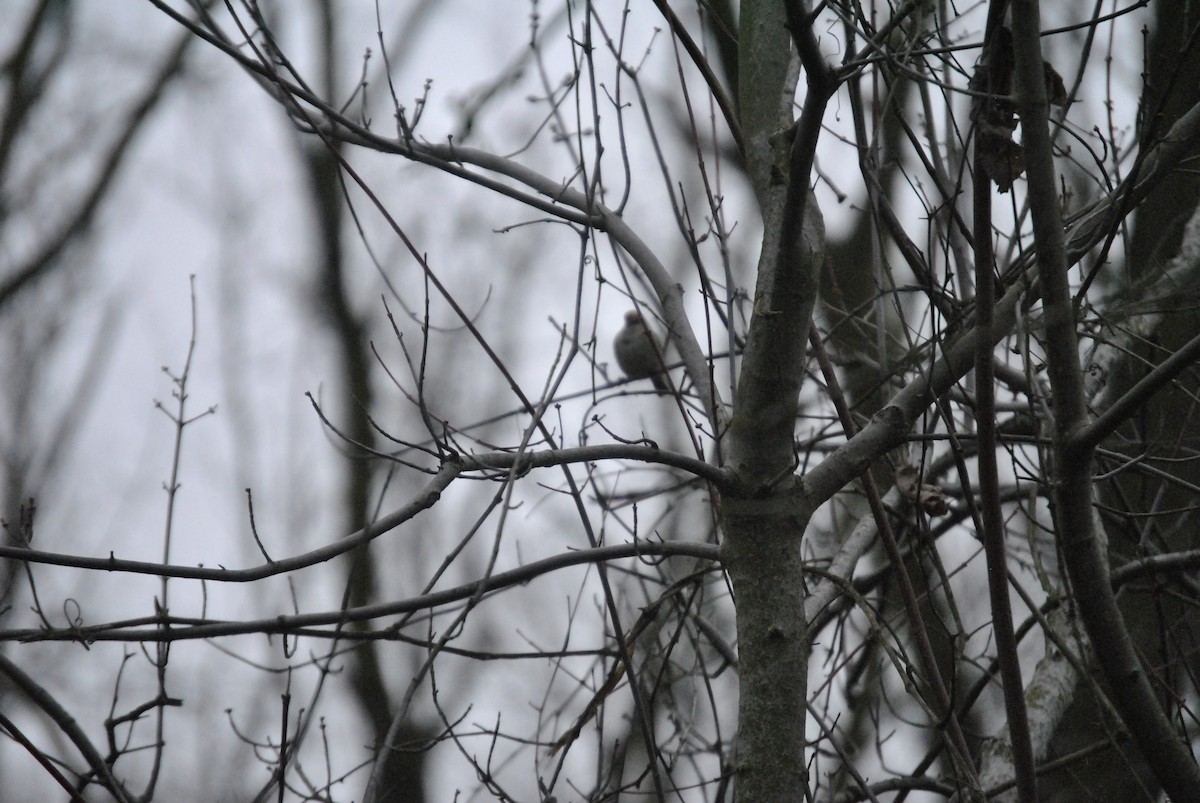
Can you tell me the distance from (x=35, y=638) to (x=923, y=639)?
5.13 feet

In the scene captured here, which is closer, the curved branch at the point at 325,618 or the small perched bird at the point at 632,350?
the curved branch at the point at 325,618

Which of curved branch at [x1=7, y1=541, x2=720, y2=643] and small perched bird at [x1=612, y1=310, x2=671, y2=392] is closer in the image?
curved branch at [x1=7, y1=541, x2=720, y2=643]

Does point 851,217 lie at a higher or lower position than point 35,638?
higher

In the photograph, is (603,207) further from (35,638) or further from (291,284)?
(291,284)

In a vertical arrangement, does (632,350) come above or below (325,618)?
above

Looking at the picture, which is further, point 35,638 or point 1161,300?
point 1161,300

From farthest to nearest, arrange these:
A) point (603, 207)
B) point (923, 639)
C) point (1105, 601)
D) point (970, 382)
A: point (970, 382)
point (603, 207)
point (923, 639)
point (1105, 601)

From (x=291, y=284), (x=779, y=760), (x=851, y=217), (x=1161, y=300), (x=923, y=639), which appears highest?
(x=291, y=284)

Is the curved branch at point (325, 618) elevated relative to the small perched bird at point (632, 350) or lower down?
lower down

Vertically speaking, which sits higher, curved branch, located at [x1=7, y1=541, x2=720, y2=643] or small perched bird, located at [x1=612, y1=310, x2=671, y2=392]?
small perched bird, located at [x1=612, y1=310, x2=671, y2=392]

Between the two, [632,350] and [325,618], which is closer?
[325,618]

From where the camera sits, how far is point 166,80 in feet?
29.9

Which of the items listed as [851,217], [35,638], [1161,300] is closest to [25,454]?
[35,638]

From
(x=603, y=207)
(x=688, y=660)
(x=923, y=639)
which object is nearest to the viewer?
(x=923, y=639)
